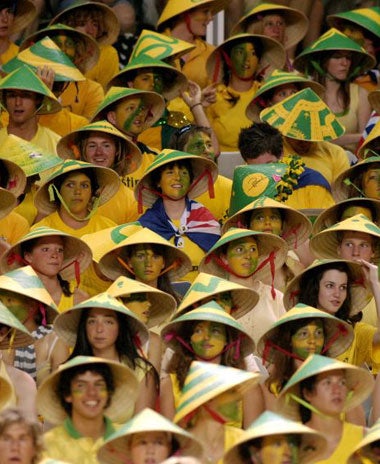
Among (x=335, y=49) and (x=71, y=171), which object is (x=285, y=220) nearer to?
(x=71, y=171)

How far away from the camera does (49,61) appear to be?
13305mm

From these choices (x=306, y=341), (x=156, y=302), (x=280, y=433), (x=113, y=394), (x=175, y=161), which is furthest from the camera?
(x=175, y=161)

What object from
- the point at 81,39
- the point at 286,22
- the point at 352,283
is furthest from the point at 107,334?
the point at 286,22

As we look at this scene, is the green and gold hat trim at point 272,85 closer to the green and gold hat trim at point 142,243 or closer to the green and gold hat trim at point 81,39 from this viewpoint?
the green and gold hat trim at point 81,39

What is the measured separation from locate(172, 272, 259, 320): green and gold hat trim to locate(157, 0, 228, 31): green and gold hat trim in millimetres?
3765

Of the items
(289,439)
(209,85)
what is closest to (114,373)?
(289,439)

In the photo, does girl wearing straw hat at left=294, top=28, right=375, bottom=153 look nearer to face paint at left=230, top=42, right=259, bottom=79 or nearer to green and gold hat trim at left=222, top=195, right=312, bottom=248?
face paint at left=230, top=42, right=259, bottom=79

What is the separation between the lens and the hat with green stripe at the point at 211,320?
33.3 ft

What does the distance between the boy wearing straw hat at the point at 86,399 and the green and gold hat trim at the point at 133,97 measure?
11.3 feet

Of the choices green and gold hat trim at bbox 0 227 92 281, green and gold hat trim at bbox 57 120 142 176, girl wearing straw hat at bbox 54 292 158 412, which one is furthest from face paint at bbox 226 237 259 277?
green and gold hat trim at bbox 57 120 142 176

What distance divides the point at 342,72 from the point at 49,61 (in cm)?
190

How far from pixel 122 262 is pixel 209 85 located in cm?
293

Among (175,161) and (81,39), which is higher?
(81,39)

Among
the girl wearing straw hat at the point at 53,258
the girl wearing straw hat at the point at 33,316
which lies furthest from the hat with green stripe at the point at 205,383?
the girl wearing straw hat at the point at 53,258
